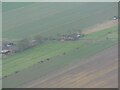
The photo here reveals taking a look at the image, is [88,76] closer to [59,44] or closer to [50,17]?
[59,44]

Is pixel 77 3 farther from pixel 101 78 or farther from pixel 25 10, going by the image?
pixel 101 78

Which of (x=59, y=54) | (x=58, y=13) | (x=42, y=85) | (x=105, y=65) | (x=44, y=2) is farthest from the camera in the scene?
(x=44, y=2)

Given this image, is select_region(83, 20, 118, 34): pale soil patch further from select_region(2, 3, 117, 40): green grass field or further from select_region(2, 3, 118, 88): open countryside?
select_region(2, 3, 117, 40): green grass field

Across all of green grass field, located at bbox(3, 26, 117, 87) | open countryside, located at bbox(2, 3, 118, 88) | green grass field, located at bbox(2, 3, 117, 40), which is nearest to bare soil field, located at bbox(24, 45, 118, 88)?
open countryside, located at bbox(2, 3, 118, 88)

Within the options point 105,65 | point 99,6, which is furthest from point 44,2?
point 105,65

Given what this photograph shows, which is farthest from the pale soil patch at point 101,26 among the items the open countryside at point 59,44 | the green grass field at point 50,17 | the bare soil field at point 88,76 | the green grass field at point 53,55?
the bare soil field at point 88,76

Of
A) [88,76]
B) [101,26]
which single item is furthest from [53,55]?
[101,26]

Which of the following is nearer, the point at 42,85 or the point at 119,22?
the point at 42,85
